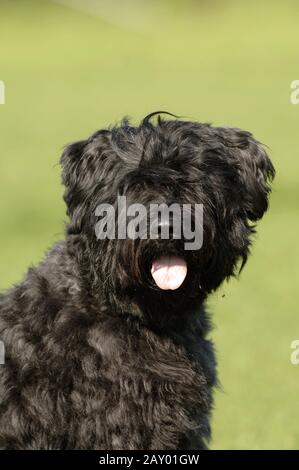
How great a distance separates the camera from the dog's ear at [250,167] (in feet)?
19.3

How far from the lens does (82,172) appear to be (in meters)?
5.74

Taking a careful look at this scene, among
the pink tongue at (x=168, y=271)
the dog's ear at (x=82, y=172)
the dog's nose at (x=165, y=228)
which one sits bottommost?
the pink tongue at (x=168, y=271)

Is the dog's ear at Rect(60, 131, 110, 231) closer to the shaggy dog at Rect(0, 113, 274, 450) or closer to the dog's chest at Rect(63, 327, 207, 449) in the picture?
the shaggy dog at Rect(0, 113, 274, 450)

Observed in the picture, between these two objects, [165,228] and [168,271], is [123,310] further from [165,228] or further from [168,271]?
[165,228]

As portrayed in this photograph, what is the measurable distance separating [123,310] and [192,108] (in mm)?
24111

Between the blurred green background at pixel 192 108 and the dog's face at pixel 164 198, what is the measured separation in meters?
0.57

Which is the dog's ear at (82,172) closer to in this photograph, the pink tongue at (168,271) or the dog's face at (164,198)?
the dog's face at (164,198)

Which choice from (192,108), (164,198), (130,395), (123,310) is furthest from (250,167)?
(192,108)

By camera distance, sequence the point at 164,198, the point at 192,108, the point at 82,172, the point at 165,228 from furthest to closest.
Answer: the point at 192,108 → the point at 82,172 → the point at 164,198 → the point at 165,228

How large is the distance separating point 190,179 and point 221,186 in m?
0.24

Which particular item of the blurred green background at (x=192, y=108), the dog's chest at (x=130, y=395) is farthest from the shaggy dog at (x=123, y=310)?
the blurred green background at (x=192, y=108)

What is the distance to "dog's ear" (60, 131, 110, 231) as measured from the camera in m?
5.65
